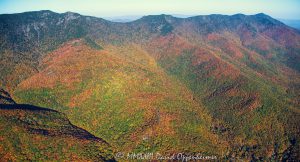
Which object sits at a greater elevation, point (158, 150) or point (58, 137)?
point (58, 137)

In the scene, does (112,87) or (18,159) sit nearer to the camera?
(18,159)

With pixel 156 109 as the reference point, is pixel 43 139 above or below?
below

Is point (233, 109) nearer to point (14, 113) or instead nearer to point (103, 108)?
point (103, 108)

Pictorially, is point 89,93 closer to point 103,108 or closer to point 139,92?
point 103,108

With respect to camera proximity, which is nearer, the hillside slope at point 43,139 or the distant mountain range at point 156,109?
the hillside slope at point 43,139

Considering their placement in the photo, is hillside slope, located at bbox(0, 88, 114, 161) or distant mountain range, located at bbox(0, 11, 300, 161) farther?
distant mountain range, located at bbox(0, 11, 300, 161)

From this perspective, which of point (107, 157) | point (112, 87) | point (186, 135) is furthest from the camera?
point (112, 87)

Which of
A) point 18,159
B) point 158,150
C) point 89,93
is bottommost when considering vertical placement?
point 158,150

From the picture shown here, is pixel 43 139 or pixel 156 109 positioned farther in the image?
pixel 156 109

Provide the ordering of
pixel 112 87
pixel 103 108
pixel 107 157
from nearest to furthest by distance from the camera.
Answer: pixel 107 157, pixel 103 108, pixel 112 87

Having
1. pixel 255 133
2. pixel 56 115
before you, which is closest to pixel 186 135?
pixel 255 133
